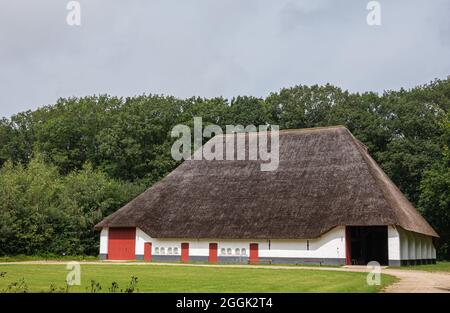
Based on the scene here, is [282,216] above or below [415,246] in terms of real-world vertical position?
above

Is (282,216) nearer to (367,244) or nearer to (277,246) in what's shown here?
(277,246)

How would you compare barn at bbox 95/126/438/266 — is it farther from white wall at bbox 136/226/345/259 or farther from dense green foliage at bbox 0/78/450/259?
dense green foliage at bbox 0/78/450/259

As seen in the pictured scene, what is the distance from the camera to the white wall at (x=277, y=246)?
1623 inches

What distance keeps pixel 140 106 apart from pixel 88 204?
19574 millimetres

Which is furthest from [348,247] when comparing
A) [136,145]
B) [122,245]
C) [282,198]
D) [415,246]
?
[136,145]

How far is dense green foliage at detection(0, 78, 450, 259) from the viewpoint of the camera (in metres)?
50.6

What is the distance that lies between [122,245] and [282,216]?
1332cm

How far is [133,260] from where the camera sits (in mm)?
46438

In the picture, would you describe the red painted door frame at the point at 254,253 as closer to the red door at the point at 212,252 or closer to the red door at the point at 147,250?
the red door at the point at 212,252

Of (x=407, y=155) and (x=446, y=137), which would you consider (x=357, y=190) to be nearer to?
(x=446, y=137)

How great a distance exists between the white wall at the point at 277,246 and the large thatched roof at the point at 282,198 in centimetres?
103

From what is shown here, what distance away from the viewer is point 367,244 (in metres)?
47.2

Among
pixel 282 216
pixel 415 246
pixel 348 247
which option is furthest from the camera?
pixel 415 246
